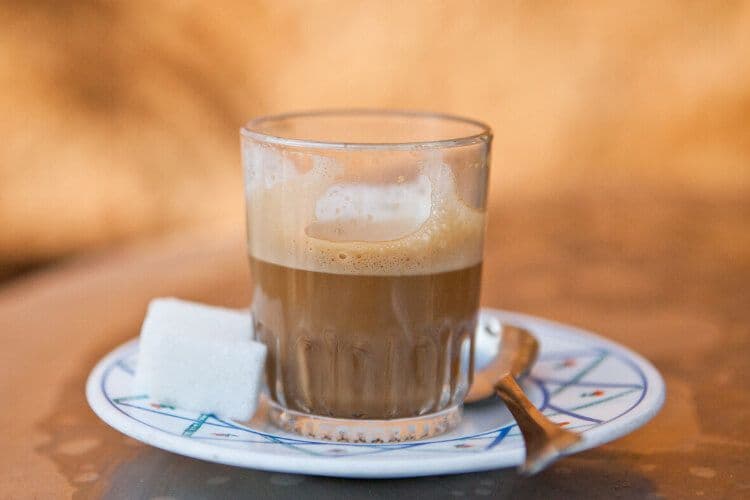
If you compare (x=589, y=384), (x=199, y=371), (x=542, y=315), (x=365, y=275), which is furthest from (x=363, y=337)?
(x=542, y=315)

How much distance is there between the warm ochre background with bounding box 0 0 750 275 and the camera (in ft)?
7.38

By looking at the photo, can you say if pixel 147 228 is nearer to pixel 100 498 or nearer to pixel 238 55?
pixel 238 55

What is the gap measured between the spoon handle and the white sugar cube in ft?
0.83

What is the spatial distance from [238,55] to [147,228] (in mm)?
518

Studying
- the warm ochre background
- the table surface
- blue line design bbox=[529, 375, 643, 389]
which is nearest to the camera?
the table surface

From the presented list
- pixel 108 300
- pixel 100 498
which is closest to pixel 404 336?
pixel 100 498

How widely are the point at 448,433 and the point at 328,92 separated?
1.75 m

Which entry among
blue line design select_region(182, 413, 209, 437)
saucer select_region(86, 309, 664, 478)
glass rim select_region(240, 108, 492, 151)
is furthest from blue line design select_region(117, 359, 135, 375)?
glass rim select_region(240, 108, 492, 151)

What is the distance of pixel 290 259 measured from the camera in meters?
0.90

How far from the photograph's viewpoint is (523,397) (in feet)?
2.76

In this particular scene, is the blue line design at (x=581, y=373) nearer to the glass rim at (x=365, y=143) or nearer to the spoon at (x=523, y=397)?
the spoon at (x=523, y=397)

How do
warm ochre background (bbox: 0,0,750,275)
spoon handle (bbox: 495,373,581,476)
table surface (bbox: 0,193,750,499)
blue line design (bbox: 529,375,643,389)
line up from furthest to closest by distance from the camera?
warm ochre background (bbox: 0,0,750,275) → blue line design (bbox: 529,375,643,389) → table surface (bbox: 0,193,750,499) → spoon handle (bbox: 495,373,581,476)

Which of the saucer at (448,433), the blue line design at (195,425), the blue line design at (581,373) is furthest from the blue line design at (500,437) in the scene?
the blue line design at (195,425)

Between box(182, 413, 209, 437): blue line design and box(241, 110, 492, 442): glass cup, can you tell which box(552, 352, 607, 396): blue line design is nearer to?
box(241, 110, 492, 442): glass cup
